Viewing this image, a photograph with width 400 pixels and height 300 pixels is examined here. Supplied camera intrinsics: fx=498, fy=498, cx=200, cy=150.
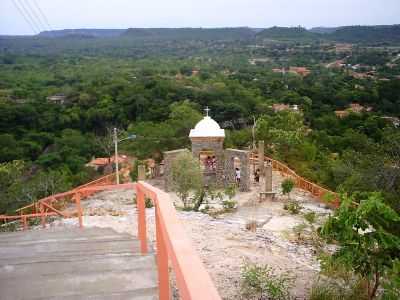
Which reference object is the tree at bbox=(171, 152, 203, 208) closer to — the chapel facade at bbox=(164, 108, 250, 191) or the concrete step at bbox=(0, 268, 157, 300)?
the chapel facade at bbox=(164, 108, 250, 191)

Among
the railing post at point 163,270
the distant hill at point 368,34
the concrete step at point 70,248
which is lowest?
the concrete step at point 70,248

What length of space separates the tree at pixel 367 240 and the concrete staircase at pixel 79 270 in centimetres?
198

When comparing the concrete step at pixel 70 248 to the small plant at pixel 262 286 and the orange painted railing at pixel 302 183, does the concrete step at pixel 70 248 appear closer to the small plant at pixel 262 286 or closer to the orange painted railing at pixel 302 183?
the small plant at pixel 262 286

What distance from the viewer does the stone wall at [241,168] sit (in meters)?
17.2

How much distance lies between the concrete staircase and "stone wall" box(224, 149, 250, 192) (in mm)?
12272

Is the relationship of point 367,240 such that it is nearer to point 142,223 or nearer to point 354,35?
point 142,223

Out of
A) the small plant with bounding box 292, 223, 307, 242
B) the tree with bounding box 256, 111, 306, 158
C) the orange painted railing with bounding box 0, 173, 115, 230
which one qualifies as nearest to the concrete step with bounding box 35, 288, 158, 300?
the orange painted railing with bounding box 0, 173, 115, 230

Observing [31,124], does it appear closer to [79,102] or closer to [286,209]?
[79,102]

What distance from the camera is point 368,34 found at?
7018 inches

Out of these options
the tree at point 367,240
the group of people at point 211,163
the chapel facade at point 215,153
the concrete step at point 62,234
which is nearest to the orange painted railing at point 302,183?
the chapel facade at point 215,153

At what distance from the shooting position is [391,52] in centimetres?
12606

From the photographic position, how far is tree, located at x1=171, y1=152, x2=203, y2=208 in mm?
15023

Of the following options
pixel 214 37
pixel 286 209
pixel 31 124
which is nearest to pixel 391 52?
pixel 214 37

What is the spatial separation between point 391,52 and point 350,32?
66050mm
